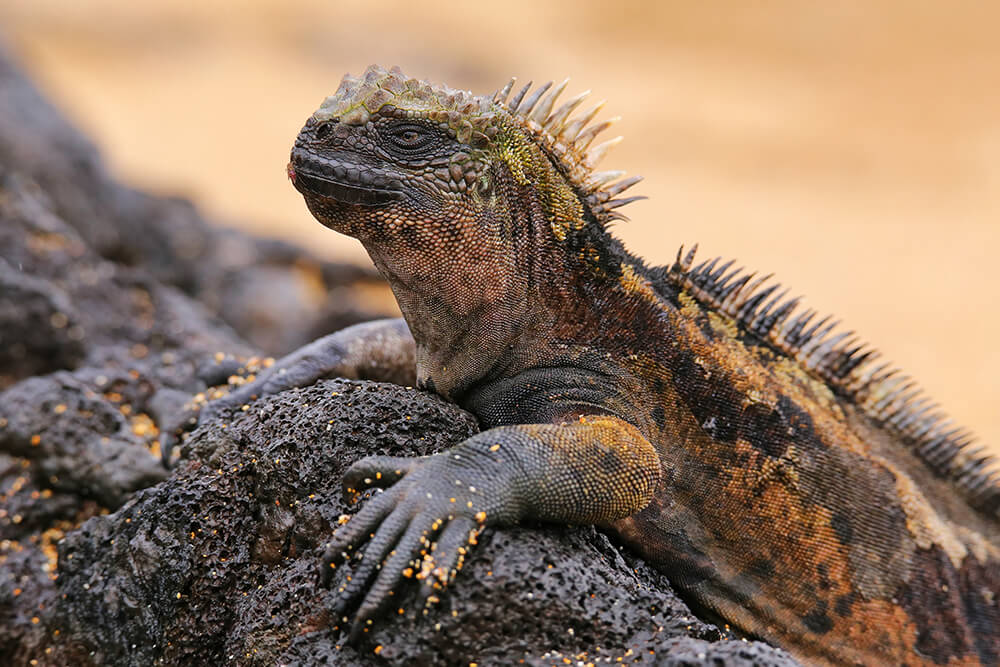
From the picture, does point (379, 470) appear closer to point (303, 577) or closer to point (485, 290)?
point (303, 577)

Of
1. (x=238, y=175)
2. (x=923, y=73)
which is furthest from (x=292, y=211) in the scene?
(x=923, y=73)

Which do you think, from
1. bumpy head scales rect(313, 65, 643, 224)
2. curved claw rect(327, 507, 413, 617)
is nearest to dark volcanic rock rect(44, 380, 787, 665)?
curved claw rect(327, 507, 413, 617)

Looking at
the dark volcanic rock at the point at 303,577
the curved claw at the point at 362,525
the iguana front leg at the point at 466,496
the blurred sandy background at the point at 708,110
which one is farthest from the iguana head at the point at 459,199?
the blurred sandy background at the point at 708,110

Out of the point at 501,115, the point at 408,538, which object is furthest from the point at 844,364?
the point at 408,538

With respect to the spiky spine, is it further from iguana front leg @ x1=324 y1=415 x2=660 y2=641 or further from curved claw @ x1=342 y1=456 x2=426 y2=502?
curved claw @ x1=342 y1=456 x2=426 y2=502

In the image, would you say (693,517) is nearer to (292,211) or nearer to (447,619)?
(447,619)

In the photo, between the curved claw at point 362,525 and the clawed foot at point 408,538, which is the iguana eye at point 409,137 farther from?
the curved claw at point 362,525

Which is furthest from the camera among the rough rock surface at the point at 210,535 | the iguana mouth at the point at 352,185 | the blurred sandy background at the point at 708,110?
the blurred sandy background at the point at 708,110
